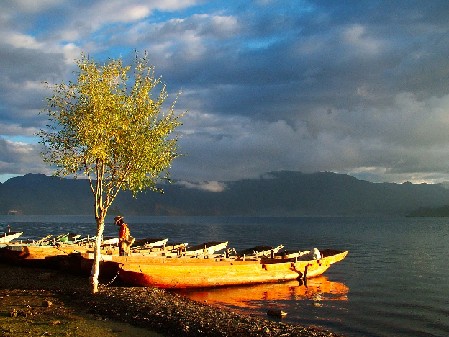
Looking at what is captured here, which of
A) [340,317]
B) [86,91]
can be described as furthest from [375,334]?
[86,91]

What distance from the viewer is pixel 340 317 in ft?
102

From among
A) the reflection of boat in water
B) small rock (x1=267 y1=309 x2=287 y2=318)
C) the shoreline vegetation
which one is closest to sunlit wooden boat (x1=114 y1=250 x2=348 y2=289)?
the reflection of boat in water

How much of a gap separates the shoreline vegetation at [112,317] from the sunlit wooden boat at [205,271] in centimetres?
363

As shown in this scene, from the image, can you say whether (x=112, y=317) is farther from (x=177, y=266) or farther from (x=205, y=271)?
(x=205, y=271)

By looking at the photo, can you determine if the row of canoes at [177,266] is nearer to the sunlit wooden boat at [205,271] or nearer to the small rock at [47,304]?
the sunlit wooden boat at [205,271]

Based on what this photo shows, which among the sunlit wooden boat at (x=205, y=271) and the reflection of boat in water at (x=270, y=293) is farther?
the reflection of boat in water at (x=270, y=293)

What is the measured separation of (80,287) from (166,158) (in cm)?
1044

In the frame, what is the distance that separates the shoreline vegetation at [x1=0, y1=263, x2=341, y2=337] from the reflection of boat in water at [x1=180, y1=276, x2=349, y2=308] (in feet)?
20.8

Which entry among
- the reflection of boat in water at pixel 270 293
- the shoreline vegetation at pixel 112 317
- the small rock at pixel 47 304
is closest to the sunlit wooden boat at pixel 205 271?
the reflection of boat in water at pixel 270 293

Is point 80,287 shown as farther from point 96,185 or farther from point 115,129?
point 115,129

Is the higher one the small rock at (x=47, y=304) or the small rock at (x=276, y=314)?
the small rock at (x=47, y=304)

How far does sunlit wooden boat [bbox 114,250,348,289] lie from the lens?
106 ft

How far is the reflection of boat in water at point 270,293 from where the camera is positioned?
33.8 metres

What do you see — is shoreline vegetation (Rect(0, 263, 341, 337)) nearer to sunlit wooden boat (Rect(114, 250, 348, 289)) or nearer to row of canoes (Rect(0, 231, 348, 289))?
sunlit wooden boat (Rect(114, 250, 348, 289))
